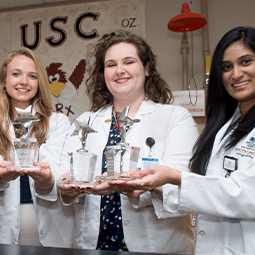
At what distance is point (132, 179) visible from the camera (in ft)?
3.12

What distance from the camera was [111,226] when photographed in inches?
48.6

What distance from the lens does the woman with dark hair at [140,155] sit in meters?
1.19

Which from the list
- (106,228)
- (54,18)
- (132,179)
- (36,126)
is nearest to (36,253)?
(132,179)

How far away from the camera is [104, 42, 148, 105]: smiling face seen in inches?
54.0

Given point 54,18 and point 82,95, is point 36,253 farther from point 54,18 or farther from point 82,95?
point 54,18

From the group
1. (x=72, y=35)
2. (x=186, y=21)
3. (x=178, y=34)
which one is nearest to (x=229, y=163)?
(x=186, y=21)

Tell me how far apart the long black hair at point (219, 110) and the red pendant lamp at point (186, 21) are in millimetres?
1087

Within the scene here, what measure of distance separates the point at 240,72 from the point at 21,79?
1.02m

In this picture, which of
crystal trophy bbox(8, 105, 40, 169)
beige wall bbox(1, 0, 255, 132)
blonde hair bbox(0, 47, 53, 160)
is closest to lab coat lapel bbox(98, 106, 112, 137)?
blonde hair bbox(0, 47, 53, 160)

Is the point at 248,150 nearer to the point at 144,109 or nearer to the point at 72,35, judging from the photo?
the point at 144,109

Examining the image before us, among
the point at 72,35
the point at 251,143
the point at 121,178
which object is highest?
the point at 72,35

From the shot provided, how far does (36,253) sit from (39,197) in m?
0.57

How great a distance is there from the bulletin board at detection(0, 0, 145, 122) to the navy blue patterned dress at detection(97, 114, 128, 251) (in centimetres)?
176

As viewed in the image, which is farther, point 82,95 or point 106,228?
point 82,95
